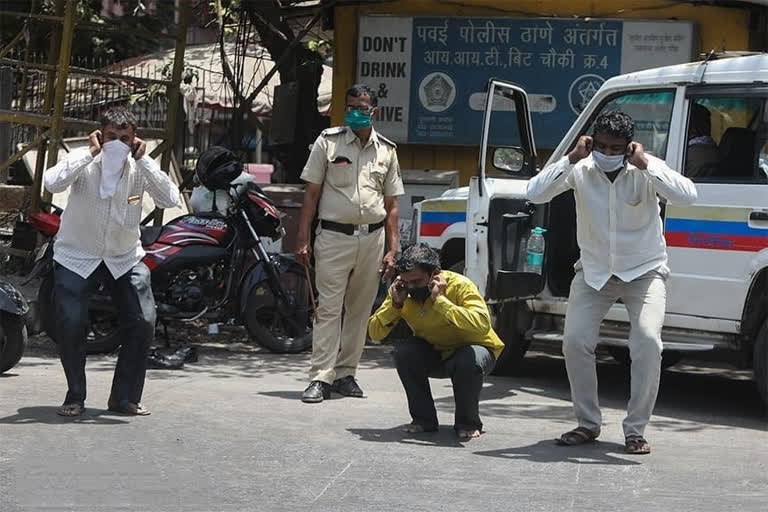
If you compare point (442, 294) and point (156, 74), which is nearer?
point (442, 294)

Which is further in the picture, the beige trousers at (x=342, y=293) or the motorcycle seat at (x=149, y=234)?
the motorcycle seat at (x=149, y=234)

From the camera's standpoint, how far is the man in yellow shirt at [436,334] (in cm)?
700

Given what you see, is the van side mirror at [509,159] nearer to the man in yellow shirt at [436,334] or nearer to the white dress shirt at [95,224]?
the man in yellow shirt at [436,334]

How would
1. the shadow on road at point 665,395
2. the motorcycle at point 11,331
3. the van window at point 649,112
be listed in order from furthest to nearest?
the motorcycle at point 11,331
the van window at point 649,112
the shadow on road at point 665,395

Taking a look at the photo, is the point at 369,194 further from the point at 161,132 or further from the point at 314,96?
the point at 314,96

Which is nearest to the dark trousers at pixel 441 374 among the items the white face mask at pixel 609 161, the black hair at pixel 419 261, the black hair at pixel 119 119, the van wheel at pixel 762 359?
the black hair at pixel 419 261

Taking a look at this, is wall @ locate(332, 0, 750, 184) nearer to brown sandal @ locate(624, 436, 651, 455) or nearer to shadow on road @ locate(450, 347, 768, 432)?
shadow on road @ locate(450, 347, 768, 432)

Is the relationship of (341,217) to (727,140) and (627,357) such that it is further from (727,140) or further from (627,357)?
(627,357)

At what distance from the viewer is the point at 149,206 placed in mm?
14305

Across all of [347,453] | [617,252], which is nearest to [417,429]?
[347,453]

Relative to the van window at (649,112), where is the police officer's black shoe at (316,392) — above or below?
below

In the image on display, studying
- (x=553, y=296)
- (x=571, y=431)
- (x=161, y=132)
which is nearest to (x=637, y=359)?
(x=571, y=431)

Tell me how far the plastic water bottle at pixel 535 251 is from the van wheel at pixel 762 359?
4.80 ft

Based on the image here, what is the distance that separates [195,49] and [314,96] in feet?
10.5
